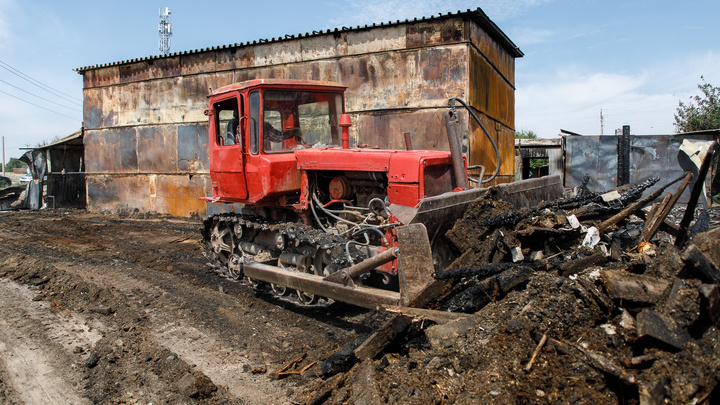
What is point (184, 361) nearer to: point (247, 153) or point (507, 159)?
point (247, 153)

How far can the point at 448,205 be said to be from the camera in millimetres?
4547

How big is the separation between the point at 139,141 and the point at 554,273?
47.7ft

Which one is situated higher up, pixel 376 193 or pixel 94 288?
pixel 376 193

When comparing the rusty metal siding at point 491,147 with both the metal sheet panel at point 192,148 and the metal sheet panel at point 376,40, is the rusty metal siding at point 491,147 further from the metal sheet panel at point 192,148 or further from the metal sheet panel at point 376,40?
the metal sheet panel at point 192,148

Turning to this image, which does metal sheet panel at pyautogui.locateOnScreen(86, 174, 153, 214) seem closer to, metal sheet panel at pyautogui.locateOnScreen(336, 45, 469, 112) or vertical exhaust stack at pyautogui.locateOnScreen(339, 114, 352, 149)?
metal sheet panel at pyautogui.locateOnScreen(336, 45, 469, 112)

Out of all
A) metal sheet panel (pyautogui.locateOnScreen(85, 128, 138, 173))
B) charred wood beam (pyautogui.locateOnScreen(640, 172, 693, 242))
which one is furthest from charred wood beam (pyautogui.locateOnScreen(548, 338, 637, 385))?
metal sheet panel (pyautogui.locateOnScreen(85, 128, 138, 173))

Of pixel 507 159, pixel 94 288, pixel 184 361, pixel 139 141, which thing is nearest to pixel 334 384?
pixel 184 361

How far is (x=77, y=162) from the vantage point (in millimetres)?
18766

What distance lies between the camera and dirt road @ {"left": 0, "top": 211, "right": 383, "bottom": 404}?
3.60 metres

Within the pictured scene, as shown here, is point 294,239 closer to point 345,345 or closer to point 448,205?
point 345,345

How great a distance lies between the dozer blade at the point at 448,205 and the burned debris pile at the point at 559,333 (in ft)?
1.56

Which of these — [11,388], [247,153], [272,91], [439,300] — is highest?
[272,91]

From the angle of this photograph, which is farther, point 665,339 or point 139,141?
point 139,141

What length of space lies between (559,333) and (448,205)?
182 centimetres
